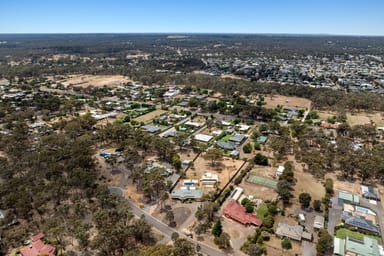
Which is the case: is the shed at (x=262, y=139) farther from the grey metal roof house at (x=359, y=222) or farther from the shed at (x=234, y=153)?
the grey metal roof house at (x=359, y=222)

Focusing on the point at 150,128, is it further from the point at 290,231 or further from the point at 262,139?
the point at 290,231

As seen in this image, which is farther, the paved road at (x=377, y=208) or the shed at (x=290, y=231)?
the paved road at (x=377, y=208)

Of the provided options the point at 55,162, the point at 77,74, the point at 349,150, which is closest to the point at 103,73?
the point at 77,74

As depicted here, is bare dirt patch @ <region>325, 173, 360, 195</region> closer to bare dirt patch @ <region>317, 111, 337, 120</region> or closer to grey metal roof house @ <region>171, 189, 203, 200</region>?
grey metal roof house @ <region>171, 189, 203, 200</region>

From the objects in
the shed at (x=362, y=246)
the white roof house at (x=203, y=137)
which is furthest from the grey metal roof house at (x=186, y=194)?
the white roof house at (x=203, y=137)

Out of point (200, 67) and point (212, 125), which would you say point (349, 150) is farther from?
point (200, 67)
